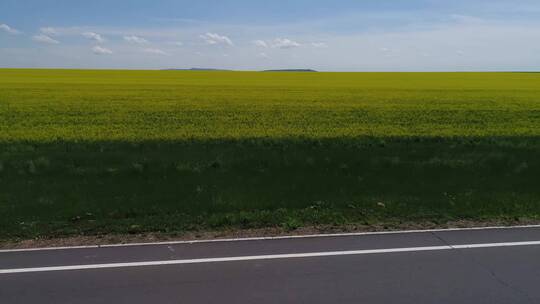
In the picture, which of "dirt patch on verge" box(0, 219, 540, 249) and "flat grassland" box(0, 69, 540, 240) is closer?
"dirt patch on verge" box(0, 219, 540, 249)

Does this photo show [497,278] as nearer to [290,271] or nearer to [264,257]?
[290,271]

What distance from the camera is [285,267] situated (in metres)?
5.17

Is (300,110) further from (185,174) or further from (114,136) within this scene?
(185,174)

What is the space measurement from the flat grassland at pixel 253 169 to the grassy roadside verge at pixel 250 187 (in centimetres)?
3

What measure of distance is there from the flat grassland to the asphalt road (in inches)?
39.0

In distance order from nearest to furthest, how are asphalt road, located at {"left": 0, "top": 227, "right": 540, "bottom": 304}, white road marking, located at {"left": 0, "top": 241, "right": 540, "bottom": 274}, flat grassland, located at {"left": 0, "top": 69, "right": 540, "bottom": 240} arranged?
asphalt road, located at {"left": 0, "top": 227, "right": 540, "bottom": 304} < white road marking, located at {"left": 0, "top": 241, "right": 540, "bottom": 274} < flat grassland, located at {"left": 0, "top": 69, "right": 540, "bottom": 240}

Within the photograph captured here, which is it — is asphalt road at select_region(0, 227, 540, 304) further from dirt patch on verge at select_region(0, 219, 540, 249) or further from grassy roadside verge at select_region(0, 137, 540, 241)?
grassy roadside verge at select_region(0, 137, 540, 241)

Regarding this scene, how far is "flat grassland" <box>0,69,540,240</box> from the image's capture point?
7.34 metres

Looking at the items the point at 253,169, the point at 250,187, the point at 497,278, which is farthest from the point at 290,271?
the point at 253,169

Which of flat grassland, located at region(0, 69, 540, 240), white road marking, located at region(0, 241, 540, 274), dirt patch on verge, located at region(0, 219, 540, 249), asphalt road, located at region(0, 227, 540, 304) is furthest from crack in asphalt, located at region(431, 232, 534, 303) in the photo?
flat grassland, located at region(0, 69, 540, 240)

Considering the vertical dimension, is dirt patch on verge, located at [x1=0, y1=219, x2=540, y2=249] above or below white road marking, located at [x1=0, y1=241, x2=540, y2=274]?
below

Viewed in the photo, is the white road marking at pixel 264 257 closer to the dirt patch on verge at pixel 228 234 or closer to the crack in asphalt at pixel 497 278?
the crack in asphalt at pixel 497 278

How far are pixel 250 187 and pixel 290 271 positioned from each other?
416 cm

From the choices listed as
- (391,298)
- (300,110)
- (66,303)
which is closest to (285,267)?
(391,298)
